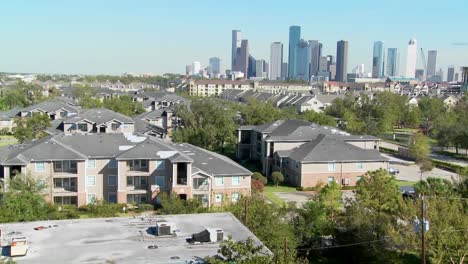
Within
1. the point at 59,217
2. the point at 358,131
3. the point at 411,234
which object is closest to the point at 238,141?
the point at 358,131

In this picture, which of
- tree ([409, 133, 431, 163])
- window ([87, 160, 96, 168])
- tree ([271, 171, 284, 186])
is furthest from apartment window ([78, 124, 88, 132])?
tree ([409, 133, 431, 163])

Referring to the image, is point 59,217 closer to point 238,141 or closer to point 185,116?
point 238,141

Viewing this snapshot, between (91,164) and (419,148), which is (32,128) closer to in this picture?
(91,164)

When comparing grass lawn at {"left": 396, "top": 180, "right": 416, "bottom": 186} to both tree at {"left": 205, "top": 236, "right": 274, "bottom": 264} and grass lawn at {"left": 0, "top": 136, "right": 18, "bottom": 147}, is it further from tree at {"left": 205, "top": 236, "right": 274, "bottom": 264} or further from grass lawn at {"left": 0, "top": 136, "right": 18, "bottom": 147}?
grass lawn at {"left": 0, "top": 136, "right": 18, "bottom": 147}

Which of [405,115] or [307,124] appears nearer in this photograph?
[307,124]

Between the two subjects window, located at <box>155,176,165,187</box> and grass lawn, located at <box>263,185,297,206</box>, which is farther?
grass lawn, located at <box>263,185,297,206</box>

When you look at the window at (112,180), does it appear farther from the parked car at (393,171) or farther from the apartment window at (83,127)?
the parked car at (393,171)
